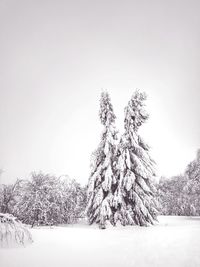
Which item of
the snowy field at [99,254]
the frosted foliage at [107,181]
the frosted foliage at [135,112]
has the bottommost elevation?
the snowy field at [99,254]

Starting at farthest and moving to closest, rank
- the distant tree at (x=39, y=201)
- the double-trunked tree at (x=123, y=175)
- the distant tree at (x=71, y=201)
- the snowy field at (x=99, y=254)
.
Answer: the distant tree at (x=71, y=201) → the double-trunked tree at (x=123, y=175) → the distant tree at (x=39, y=201) → the snowy field at (x=99, y=254)

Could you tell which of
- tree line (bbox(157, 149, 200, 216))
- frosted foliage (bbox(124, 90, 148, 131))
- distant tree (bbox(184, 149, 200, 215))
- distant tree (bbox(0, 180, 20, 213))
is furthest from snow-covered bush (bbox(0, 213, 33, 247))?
distant tree (bbox(184, 149, 200, 215))

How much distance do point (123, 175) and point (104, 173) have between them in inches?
28.5

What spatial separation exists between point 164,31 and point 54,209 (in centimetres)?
601

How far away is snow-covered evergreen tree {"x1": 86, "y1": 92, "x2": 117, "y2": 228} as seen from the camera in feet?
25.5

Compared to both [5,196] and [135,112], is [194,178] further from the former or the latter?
[5,196]

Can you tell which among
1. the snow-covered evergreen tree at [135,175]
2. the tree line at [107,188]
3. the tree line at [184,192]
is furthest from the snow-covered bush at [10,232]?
the tree line at [184,192]

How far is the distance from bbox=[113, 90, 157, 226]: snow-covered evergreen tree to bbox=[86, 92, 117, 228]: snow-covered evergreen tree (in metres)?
0.31

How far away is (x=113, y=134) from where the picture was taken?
9.08m

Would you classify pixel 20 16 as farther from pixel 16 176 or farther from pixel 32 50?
pixel 16 176

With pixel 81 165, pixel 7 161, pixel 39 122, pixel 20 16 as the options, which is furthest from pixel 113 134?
pixel 20 16

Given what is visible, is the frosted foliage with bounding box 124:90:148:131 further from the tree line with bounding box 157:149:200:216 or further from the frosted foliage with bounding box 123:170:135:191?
the tree line with bounding box 157:149:200:216

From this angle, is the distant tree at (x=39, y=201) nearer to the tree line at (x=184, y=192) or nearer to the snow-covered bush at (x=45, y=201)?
the snow-covered bush at (x=45, y=201)

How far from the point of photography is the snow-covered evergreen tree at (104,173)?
777 centimetres
